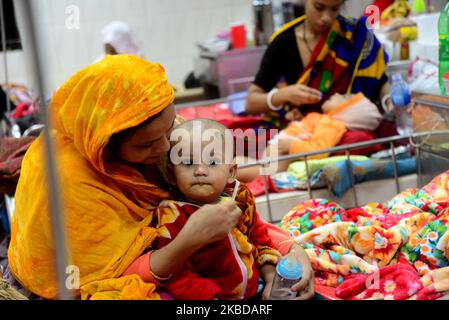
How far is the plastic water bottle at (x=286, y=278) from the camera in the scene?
3.66 ft

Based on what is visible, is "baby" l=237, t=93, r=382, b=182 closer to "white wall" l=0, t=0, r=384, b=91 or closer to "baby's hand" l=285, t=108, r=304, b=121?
"baby's hand" l=285, t=108, r=304, b=121

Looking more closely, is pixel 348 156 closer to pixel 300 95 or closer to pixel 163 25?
pixel 300 95

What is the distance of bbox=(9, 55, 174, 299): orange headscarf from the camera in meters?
1.02

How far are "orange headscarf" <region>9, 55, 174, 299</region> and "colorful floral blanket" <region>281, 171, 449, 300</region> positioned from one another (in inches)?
17.1

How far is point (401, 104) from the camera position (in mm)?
2020

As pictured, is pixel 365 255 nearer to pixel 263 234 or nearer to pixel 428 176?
pixel 263 234

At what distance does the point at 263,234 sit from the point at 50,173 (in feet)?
1.97

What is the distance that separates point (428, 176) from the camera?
1760 mm

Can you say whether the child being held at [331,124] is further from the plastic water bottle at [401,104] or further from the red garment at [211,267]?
the red garment at [211,267]

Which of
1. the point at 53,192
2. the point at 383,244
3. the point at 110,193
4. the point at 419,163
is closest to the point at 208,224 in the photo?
the point at 110,193

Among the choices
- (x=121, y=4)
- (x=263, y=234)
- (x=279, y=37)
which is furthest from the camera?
(x=121, y=4)

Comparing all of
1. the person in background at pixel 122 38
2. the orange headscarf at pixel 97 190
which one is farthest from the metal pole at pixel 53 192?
the person in background at pixel 122 38

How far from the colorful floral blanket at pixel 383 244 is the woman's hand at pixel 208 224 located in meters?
0.33
